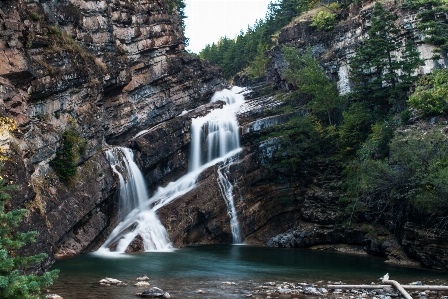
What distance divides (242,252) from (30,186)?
17157 millimetres

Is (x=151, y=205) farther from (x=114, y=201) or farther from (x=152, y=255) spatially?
(x=152, y=255)

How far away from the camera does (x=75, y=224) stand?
1257 inches

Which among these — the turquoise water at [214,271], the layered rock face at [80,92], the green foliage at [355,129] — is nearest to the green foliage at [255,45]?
the layered rock face at [80,92]

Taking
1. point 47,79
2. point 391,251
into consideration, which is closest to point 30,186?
point 47,79

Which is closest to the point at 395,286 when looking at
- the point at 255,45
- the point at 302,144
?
the point at 302,144

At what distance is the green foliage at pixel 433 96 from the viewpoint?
1240 inches

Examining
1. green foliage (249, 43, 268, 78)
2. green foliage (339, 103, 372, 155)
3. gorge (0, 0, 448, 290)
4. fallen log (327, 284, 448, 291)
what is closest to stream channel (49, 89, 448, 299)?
gorge (0, 0, 448, 290)

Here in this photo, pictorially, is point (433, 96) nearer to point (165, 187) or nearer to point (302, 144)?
point (302, 144)

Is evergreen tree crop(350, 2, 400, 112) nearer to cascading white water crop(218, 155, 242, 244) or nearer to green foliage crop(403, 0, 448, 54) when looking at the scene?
green foliage crop(403, 0, 448, 54)

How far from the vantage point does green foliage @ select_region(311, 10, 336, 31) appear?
180ft

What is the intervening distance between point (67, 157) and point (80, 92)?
6063 millimetres

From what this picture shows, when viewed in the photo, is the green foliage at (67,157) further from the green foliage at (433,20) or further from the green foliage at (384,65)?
the green foliage at (433,20)

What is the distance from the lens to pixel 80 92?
120 feet

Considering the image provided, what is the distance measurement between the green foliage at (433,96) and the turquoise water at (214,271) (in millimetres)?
11037
